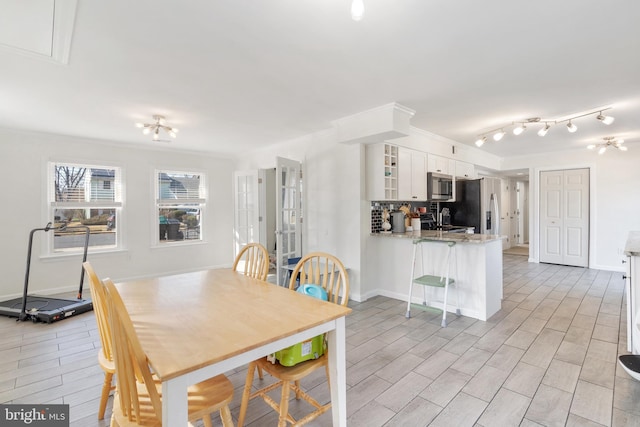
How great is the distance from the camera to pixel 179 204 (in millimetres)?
5996

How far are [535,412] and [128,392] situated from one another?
2.34 metres

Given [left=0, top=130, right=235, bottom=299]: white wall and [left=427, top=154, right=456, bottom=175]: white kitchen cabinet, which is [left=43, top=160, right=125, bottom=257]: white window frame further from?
[left=427, top=154, right=456, bottom=175]: white kitchen cabinet

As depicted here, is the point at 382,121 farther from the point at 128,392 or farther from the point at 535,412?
the point at 128,392

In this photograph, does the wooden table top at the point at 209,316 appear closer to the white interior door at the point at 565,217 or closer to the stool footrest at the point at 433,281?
the stool footrest at the point at 433,281

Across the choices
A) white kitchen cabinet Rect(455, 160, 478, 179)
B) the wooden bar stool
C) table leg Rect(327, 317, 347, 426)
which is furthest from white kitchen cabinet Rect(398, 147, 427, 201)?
table leg Rect(327, 317, 347, 426)

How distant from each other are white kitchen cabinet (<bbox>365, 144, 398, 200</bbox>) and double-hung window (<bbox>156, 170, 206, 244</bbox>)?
378cm

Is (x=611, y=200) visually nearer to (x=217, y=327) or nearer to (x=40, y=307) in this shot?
(x=217, y=327)

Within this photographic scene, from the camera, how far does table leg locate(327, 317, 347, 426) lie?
1.58 meters

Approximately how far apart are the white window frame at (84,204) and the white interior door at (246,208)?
1.98m

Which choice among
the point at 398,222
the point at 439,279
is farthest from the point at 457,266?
the point at 398,222

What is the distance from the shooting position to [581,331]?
3111 millimetres

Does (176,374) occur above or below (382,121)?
below

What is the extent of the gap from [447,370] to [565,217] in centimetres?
587

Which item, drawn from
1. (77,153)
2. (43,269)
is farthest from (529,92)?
(43,269)
